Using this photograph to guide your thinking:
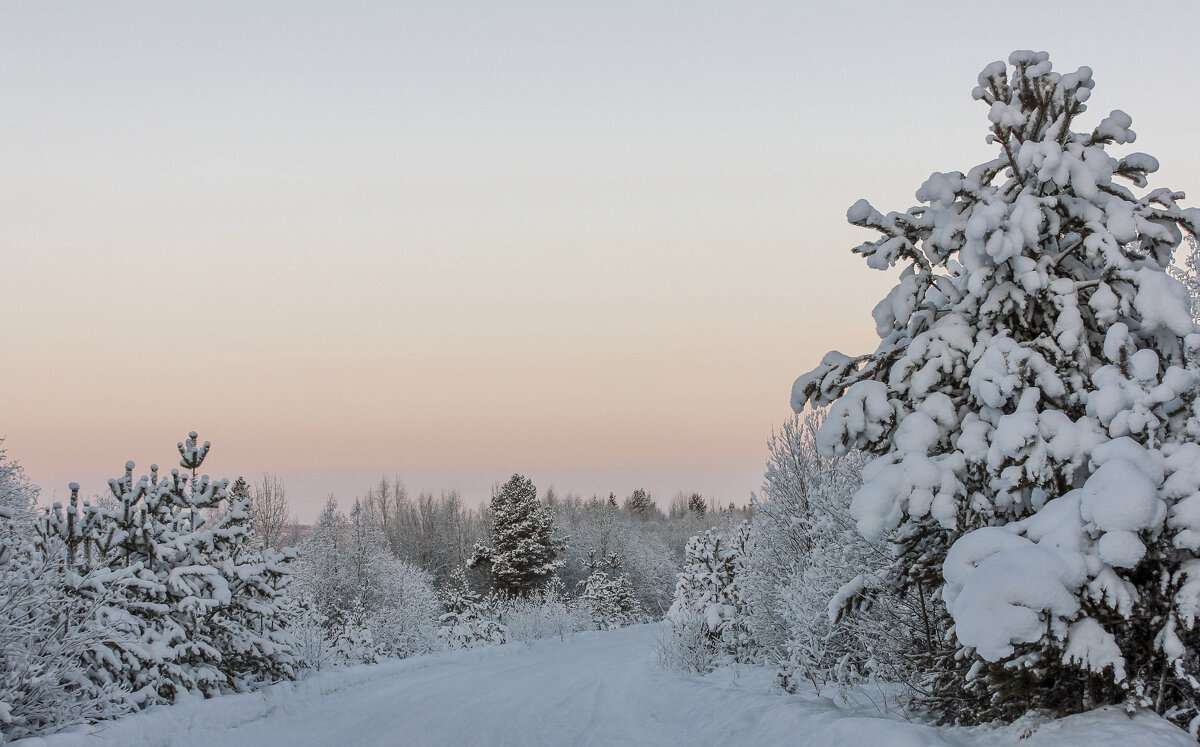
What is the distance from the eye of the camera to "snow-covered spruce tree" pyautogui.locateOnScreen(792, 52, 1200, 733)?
16.0ft

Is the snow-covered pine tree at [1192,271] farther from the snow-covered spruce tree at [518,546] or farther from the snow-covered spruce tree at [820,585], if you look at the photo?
the snow-covered spruce tree at [518,546]

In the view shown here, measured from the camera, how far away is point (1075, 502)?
17.1 ft

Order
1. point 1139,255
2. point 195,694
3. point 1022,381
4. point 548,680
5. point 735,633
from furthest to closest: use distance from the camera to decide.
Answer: point 735,633 < point 548,680 < point 195,694 < point 1139,255 < point 1022,381

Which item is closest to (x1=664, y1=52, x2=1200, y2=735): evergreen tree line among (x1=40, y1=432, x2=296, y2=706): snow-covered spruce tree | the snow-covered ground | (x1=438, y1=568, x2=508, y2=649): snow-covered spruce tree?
the snow-covered ground

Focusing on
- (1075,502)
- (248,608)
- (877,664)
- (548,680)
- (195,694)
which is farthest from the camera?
(548,680)

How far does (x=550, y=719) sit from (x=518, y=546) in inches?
1401

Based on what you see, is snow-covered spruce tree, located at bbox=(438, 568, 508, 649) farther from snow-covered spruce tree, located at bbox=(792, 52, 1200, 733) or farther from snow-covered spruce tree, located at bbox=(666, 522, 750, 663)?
snow-covered spruce tree, located at bbox=(792, 52, 1200, 733)

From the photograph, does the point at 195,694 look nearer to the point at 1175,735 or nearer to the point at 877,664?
the point at 877,664

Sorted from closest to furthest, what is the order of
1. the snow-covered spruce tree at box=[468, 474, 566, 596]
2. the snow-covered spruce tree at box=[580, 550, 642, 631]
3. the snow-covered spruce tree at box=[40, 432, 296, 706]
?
the snow-covered spruce tree at box=[40, 432, 296, 706] → the snow-covered spruce tree at box=[468, 474, 566, 596] → the snow-covered spruce tree at box=[580, 550, 642, 631]

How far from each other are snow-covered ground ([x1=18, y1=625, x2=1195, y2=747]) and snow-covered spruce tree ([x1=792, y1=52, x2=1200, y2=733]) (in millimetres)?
515

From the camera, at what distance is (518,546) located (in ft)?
152

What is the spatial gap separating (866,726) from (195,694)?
31.6 ft

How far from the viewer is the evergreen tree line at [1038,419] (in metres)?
4.89

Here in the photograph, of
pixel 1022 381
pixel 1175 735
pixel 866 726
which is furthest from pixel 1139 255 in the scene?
pixel 866 726
